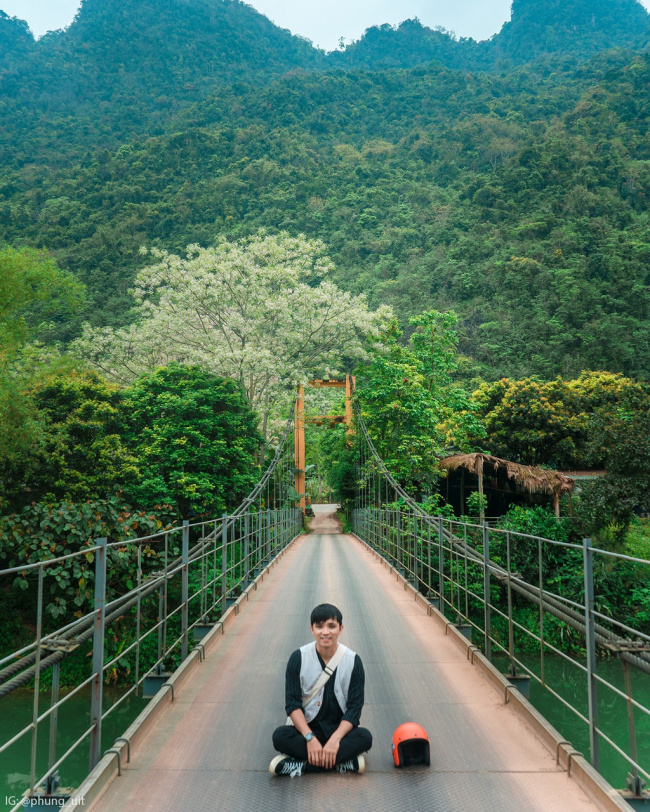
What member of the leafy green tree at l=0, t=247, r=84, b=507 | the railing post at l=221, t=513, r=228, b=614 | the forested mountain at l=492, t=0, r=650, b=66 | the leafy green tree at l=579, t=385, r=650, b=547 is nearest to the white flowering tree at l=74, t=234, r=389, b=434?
the leafy green tree at l=0, t=247, r=84, b=507

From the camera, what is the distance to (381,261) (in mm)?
37344

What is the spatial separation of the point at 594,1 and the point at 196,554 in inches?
4900

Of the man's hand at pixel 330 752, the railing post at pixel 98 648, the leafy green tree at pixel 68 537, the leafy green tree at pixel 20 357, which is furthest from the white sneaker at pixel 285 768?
the leafy green tree at pixel 20 357

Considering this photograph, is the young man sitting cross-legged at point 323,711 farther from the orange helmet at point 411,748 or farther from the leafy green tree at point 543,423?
the leafy green tree at point 543,423

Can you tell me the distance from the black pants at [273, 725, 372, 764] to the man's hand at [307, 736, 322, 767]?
0.10ft

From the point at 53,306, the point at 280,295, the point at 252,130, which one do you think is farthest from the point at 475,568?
the point at 252,130

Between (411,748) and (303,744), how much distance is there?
461 mm

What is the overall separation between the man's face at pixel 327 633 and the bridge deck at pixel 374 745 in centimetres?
48

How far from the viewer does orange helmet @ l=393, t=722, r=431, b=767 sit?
2.53 m

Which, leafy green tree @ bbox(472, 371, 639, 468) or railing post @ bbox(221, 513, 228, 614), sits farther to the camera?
leafy green tree @ bbox(472, 371, 639, 468)

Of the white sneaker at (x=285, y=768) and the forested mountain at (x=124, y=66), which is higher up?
the forested mountain at (x=124, y=66)

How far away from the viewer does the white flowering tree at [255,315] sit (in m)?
15.8

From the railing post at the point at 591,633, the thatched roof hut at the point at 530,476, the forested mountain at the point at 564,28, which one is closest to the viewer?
the railing post at the point at 591,633

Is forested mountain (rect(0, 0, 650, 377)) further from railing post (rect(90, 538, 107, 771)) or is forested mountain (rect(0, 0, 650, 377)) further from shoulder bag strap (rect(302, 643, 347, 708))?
shoulder bag strap (rect(302, 643, 347, 708))
